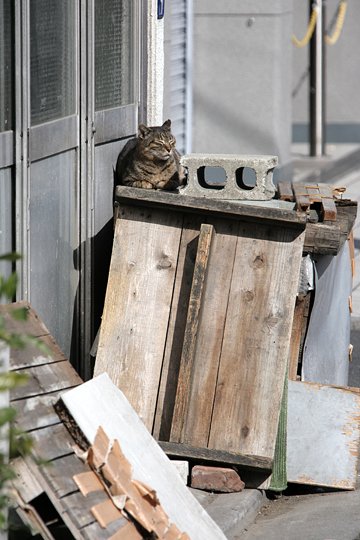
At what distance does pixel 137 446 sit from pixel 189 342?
2.30 ft

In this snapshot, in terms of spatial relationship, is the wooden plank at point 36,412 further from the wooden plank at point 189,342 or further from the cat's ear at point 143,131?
the cat's ear at point 143,131

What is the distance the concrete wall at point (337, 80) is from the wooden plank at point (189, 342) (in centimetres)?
1371

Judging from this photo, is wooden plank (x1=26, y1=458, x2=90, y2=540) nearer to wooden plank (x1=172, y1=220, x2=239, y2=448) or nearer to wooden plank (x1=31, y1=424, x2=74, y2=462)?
wooden plank (x1=31, y1=424, x2=74, y2=462)

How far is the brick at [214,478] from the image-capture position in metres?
4.61

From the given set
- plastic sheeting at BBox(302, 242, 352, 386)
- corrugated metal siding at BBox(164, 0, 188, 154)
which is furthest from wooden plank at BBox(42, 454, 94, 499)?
corrugated metal siding at BBox(164, 0, 188, 154)

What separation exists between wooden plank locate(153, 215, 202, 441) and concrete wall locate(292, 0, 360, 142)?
44.5ft

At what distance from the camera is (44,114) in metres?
4.51

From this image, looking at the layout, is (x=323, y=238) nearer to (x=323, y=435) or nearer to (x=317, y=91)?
(x=323, y=435)

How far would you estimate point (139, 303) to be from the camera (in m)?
4.72

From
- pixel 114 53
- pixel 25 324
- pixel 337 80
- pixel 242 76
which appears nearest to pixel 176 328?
pixel 25 324

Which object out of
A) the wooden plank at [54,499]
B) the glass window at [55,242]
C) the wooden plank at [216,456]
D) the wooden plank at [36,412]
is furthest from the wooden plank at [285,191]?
the wooden plank at [54,499]

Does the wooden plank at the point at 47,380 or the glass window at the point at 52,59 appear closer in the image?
the wooden plank at the point at 47,380

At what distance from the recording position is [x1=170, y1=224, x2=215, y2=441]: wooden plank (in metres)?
4.56

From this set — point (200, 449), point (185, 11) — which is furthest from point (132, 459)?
point (185, 11)
